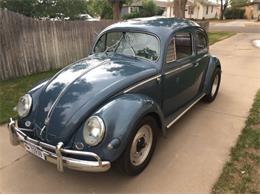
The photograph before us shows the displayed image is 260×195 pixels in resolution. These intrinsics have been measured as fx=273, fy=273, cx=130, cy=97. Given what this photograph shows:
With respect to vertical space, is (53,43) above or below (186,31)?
below

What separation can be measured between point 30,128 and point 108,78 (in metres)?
1.15

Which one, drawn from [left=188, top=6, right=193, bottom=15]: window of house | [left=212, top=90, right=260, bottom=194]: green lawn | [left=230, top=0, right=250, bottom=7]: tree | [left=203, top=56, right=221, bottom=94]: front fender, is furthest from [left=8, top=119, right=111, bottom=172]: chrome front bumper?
[left=230, top=0, right=250, bottom=7]: tree

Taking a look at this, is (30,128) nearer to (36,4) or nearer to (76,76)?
(76,76)

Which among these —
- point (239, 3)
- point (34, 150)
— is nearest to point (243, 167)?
point (34, 150)

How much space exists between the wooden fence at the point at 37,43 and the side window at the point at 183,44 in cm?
493

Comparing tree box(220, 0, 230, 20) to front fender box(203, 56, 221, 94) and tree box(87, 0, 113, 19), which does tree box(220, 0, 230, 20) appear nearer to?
tree box(87, 0, 113, 19)

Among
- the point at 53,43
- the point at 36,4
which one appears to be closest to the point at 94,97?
the point at 53,43

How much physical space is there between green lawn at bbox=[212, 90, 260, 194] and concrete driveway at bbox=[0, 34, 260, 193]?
3.9 inches

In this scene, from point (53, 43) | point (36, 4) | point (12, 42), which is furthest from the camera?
point (36, 4)

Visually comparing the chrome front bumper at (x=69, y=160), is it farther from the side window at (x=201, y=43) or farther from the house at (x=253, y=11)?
the house at (x=253, y=11)

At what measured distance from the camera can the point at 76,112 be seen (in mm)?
3127

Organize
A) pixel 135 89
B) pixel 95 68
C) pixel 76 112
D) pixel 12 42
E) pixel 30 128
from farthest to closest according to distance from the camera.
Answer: pixel 12 42 < pixel 95 68 < pixel 135 89 < pixel 30 128 < pixel 76 112

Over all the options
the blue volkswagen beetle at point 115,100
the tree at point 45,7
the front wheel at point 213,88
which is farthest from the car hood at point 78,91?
the tree at point 45,7

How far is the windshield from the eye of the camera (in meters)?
4.10
